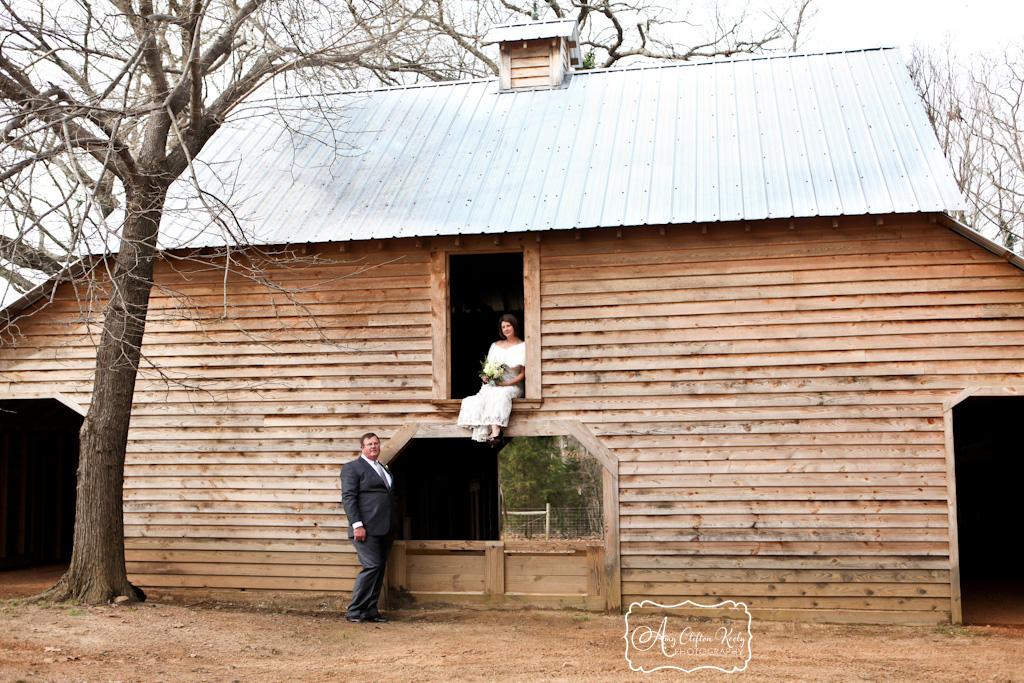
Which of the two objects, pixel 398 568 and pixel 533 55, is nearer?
pixel 398 568

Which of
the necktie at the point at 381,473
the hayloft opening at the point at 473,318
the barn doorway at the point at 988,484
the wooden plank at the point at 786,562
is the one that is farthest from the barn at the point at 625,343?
the hayloft opening at the point at 473,318

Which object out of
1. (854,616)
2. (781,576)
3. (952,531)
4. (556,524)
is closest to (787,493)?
(781,576)

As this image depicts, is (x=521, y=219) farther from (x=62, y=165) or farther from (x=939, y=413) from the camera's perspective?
(x=62, y=165)

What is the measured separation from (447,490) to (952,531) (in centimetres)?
853

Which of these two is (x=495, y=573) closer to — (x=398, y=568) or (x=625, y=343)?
(x=398, y=568)

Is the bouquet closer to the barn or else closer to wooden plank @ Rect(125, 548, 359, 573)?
the barn

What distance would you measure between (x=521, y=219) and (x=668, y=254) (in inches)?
59.9

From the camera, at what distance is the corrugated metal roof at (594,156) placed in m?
8.90

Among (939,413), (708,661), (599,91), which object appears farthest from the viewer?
(599,91)

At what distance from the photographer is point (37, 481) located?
1288 cm

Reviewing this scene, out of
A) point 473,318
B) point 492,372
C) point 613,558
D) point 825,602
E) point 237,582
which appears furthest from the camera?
point 473,318

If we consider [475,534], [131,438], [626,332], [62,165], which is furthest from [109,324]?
[475,534]

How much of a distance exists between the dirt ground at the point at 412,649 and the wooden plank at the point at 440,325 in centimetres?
236

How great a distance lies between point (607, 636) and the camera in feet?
25.8
